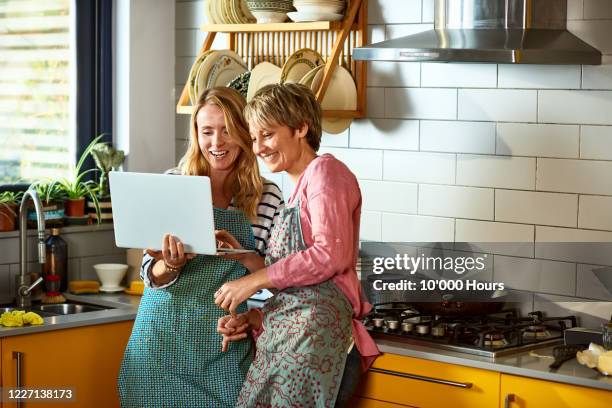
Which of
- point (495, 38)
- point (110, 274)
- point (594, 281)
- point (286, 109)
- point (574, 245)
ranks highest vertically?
point (495, 38)

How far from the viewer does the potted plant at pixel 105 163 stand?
417 cm

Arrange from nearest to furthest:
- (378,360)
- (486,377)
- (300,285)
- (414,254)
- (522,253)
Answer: (300,285), (486,377), (378,360), (522,253), (414,254)

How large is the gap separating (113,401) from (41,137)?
1.22 meters

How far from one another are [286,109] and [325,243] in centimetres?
36

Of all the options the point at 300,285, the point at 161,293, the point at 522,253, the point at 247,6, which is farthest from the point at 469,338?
the point at 247,6

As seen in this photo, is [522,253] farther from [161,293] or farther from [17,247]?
[17,247]

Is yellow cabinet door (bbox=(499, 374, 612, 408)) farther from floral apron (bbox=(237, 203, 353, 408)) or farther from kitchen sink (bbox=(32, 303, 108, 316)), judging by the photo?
kitchen sink (bbox=(32, 303, 108, 316))

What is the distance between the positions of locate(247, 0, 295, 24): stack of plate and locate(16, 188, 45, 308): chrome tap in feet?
3.54

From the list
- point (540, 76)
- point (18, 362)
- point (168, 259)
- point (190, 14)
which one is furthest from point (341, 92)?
point (18, 362)

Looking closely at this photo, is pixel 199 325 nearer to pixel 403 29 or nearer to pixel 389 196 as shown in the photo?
pixel 389 196

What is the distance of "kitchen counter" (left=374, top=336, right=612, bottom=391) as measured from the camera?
2751 mm

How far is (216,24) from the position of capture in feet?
13.3

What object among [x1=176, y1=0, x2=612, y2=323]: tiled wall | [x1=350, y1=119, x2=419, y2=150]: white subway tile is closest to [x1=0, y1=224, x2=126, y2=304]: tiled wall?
[x1=176, y1=0, x2=612, y2=323]: tiled wall

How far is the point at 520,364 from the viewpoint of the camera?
2879 mm
